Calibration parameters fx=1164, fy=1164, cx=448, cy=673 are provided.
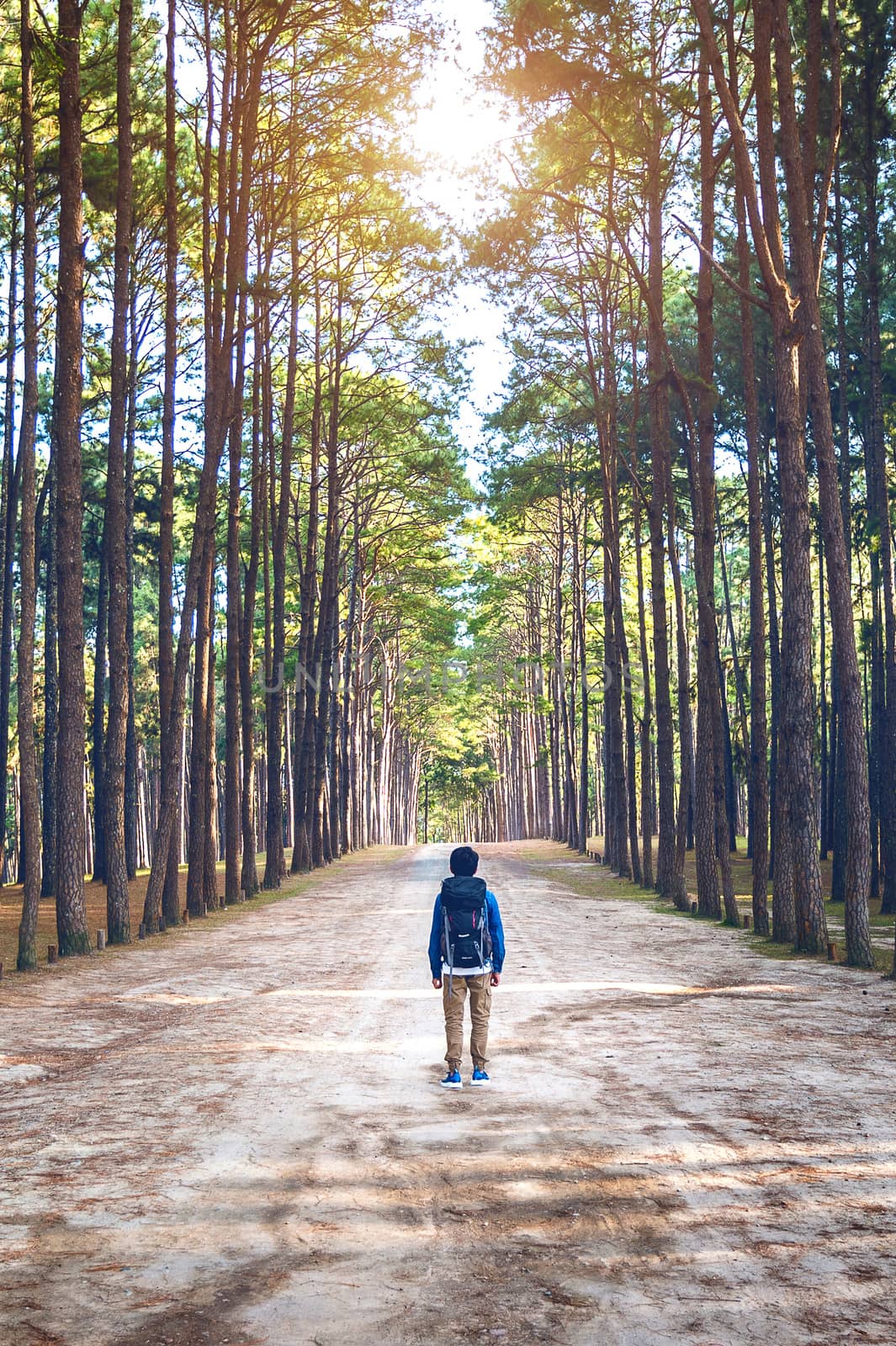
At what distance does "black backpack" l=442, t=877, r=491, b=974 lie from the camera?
338 inches

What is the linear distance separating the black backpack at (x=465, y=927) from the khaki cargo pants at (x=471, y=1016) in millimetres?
128

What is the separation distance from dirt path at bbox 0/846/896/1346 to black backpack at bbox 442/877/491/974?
2.81ft

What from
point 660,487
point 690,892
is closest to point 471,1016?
point 660,487

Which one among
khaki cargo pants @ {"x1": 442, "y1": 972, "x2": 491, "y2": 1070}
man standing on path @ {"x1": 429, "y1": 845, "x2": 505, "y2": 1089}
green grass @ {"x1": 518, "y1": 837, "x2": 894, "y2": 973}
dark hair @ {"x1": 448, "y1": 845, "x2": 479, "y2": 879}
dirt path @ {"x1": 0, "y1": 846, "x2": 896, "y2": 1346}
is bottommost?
green grass @ {"x1": 518, "y1": 837, "x2": 894, "y2": 973}

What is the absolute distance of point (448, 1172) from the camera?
6113 mm

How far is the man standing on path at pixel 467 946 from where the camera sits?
8547mm

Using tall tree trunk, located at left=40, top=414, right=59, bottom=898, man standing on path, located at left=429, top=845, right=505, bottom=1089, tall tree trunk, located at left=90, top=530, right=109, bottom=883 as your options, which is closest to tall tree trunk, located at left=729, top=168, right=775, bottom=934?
man standing on path, located at left=429, top=845, right=505, bottom=1089

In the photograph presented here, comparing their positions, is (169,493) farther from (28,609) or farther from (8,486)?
(8,486)

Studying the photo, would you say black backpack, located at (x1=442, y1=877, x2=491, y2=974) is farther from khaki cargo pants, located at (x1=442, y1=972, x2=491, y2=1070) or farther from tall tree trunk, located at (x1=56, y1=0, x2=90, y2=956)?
tall tree trunk, located at (x1=56, y1=0, x2=90, y2=956)

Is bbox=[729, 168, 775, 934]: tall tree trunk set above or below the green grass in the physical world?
above

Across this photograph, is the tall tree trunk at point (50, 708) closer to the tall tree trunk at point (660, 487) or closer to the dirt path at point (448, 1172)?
the tall tree trunk at point (660, 487)

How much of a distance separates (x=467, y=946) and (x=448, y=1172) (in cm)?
256

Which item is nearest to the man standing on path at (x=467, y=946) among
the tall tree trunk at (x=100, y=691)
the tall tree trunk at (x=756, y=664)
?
the tall tree trunk at (x=756, y=664)

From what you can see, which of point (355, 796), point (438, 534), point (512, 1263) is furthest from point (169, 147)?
point (355, 796)
